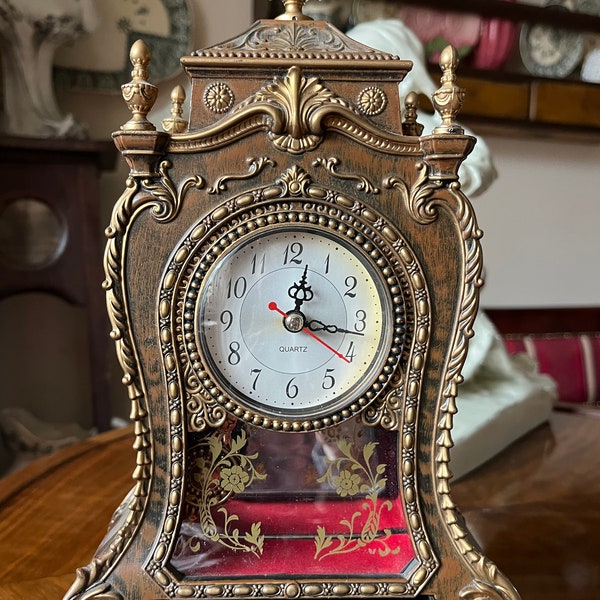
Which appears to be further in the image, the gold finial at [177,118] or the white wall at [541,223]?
the white wall at [541,223]

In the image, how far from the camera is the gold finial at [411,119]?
456mm

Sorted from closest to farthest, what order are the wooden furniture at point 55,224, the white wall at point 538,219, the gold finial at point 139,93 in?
the gold finial at point 139,93, the wooden furniture at point 55,224, the white wall at point 538,219

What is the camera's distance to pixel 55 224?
3.56 feet

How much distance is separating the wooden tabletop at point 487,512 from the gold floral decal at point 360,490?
0.12 metres

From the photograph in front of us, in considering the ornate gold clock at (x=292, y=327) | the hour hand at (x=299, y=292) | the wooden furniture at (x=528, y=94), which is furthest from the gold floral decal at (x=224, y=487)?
Answer: the wooden furniture at (x=528, y=94)

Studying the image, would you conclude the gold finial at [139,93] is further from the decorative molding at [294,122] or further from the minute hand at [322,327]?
the minute hand at [322,327]

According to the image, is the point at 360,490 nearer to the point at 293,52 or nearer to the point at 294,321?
the point at 294,321

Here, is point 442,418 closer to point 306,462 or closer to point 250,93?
point 306,462

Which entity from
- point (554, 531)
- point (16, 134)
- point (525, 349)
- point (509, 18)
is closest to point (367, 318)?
point (554, 531)

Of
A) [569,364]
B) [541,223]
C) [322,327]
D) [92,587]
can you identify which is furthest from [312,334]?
[541,223]

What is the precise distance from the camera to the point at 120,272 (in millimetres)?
424

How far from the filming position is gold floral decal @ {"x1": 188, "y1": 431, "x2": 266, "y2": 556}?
1.48 feet

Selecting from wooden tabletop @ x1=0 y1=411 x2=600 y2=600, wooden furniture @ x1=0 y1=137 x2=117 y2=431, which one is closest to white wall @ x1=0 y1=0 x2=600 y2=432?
wooden furniture @ x1=0 y1=137 x2=117 y2=431

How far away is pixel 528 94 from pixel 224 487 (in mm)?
1470
